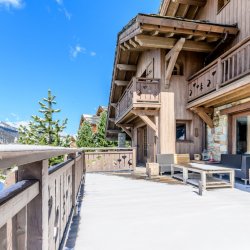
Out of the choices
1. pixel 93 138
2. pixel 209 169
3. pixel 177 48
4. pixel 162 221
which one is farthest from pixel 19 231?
pixel 93 138

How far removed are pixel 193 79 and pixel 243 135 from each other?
108 inches

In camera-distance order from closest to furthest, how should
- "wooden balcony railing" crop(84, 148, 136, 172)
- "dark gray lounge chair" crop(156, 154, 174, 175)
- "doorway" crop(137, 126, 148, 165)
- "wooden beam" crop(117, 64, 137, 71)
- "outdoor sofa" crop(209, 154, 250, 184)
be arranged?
"outdoor sofa" crop(209, 154, 250, 184)
"dark gray lounge chair" crop(156, 154, 174, 175)
"wooden balcony railing" crop(84, 148, 136, 172)
"wooden beam" crop(117, 64, 137, 71)
"doorway" crop(137, 126, 148, 165)

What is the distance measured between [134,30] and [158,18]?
91 centimetres

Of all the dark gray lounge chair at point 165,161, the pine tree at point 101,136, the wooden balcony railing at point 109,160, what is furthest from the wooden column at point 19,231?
the pine tree at point 101,136

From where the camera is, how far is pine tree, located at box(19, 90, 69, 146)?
15344 millimetres

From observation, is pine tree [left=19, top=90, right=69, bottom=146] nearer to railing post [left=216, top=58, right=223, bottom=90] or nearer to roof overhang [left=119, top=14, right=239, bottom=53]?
roof overhang [left=119, top=14, right=239, bottom=53]

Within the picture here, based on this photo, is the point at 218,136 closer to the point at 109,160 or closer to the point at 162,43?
the point at 162,43

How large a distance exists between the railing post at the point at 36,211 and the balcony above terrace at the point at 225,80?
5639 millimetres

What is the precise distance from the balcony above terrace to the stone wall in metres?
0.48

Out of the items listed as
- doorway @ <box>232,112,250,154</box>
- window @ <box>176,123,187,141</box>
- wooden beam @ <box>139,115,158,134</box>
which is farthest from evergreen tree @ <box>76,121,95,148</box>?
doorway @ <box>232,112,250,154</box>

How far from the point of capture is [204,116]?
8.63m

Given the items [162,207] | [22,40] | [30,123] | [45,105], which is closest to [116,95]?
[45,105]

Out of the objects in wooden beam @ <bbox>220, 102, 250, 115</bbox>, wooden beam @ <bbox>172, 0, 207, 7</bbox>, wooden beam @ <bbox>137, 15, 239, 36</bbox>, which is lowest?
wooden beam @ <bbox>220, 102, 250, 115</bbox>

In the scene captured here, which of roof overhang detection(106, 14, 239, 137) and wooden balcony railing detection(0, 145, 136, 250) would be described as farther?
roof overhang detection(106, 14, 239, 137)
